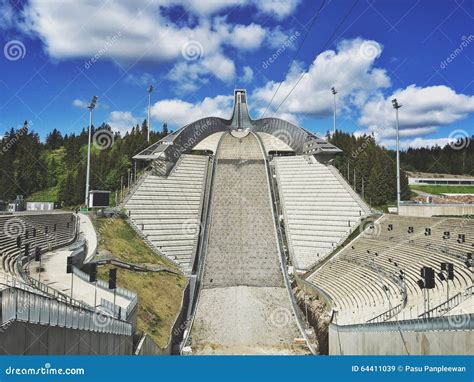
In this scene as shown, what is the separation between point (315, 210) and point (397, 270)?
15.3m

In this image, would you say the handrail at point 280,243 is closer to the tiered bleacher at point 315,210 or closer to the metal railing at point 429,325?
the tiered bleacher at point 315,210

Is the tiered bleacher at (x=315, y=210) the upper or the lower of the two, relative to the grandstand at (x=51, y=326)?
upper

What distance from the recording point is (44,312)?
7895 millimetres

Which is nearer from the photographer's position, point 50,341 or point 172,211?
point 50,341

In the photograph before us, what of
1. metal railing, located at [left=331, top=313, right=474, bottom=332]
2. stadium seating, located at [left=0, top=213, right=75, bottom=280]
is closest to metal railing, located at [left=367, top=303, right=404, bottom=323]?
metal railing, located at [left=331, top=313, right=474, bottom=332]

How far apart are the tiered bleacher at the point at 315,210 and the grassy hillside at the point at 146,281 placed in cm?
1124

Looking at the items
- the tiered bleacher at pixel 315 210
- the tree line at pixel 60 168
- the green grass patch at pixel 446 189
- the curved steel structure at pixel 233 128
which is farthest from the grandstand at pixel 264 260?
the green grass patch at pixel 446 189

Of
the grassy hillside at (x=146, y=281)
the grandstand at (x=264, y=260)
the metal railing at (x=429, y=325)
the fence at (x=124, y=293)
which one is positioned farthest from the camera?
the grassy hillside at (x=146, y=281)

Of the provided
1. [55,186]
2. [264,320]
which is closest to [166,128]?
[55,186]

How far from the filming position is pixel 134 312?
16.0 meters

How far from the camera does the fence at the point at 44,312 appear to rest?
688 centimetres

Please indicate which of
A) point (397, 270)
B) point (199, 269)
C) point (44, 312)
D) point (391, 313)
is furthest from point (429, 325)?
point (199, 269)

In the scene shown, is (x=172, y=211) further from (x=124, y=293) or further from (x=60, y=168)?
(x=60, y=168)

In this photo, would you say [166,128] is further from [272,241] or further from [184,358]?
[184,358]
